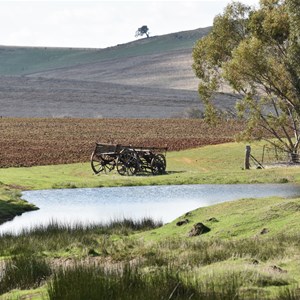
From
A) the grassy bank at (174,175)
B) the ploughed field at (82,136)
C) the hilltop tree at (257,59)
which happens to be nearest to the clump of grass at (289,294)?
the grassy bank at (174,175)

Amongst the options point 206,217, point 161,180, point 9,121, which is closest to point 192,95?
point 9,121

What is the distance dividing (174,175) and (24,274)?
119 feet

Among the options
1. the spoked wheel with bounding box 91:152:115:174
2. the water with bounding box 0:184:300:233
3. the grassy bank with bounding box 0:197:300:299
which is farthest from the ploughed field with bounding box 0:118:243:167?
the grassy bank with bounding box 0:197:300:299

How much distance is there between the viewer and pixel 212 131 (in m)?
90.8

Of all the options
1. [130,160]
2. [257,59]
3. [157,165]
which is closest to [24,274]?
[157,165]

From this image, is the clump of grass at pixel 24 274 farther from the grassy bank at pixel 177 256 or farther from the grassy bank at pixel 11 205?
the grassy bank at pixel 11 205

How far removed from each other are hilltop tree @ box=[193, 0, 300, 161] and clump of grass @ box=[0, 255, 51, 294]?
35401 mm

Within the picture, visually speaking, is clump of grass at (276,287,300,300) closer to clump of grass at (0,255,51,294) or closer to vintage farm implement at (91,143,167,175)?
clump of grass at (0,255,51,294)

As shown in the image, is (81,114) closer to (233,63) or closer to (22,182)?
(233,63)

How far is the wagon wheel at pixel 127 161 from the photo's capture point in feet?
187

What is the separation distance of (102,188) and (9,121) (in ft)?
192

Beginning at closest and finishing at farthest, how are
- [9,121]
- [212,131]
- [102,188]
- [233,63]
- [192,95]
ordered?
1. [102,188]
2. [233,63]
3. [212,131]
4. [9,121]
5. [192,95]

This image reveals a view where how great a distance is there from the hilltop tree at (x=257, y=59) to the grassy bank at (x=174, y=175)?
3650 millimetres

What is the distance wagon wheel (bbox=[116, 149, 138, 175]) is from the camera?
57.0 metres
